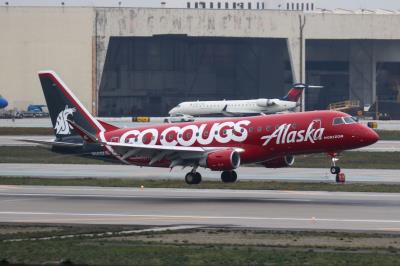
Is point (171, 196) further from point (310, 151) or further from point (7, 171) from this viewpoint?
point (7, 171)

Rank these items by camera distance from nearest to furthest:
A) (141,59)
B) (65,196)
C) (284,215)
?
1. (284,215)
2. (65,196)
3. (141,59)

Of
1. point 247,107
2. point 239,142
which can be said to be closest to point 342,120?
point 239,142

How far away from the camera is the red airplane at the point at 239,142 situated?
4659 cm

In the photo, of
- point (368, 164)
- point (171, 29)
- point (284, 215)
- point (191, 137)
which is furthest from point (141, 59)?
point (284, 215)

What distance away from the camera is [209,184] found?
50.4m

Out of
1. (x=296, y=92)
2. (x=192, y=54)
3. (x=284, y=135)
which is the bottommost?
(x=284, y=135)

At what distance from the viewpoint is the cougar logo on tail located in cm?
5056

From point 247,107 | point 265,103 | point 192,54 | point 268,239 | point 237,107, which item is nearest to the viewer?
point 268,239

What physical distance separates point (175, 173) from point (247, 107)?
68325 millimetres

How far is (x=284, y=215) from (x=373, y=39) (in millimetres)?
98025

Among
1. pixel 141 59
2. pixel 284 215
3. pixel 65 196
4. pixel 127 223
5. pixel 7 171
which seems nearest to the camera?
pixel 127 223

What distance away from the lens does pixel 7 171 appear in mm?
58375

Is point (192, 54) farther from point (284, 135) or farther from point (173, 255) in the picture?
point (173, 255)

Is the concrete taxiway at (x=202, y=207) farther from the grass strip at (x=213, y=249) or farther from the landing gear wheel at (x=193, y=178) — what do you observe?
the grass strip at (x=213, y=249)
